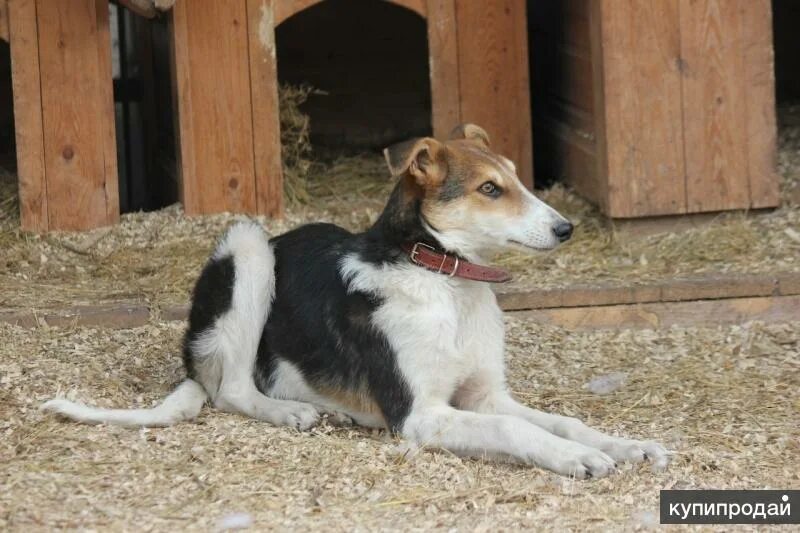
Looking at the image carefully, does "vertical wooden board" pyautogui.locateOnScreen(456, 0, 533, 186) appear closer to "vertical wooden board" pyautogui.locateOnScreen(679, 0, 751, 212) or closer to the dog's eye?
"vertical wooden board" pyautogui.locateOnScreen(679, 0, 751, 212)

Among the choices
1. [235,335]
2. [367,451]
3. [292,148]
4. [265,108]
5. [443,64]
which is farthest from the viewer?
[292,148]

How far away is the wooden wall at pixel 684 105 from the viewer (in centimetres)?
743

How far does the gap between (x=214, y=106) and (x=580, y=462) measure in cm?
400

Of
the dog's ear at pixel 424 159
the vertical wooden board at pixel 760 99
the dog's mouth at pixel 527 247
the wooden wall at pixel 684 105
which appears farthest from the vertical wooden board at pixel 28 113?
the vertical wooden board at pixel 760 99

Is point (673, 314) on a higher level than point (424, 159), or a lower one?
lower

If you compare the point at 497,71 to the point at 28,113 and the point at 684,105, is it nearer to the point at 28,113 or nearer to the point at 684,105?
the point at 684,105

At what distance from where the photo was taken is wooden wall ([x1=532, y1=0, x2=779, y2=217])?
24.4 ft

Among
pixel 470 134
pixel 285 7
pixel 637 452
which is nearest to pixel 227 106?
pixel 285 7

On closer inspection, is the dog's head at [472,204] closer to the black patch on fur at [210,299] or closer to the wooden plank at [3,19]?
the black patch on fur at [210,299]

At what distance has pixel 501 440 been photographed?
4.84 metres

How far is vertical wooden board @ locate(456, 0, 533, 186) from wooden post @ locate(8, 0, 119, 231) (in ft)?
6.94

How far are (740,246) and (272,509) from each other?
376cm

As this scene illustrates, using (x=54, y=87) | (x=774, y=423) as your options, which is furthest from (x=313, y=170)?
(x=774, y=423)

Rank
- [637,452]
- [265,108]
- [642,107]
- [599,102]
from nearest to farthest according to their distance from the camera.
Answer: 1. [637,452]
2. [642,107]
3. [599,102]
4. [265,108]
